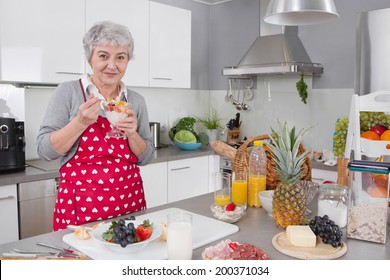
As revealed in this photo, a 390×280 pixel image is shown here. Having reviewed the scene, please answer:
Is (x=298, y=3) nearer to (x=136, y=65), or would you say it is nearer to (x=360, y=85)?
(x=360, y=85)

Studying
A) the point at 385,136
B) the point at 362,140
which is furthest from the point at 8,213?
the point at 385,136

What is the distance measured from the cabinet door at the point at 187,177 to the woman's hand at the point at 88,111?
1889mm

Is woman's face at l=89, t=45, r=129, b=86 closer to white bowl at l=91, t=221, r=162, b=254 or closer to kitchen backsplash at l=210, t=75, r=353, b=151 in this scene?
white bowl at l=91, t=221, r=162, b=254

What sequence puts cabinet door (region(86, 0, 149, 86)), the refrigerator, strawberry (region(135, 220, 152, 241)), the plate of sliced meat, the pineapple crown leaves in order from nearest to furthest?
the plate of sliced meat < strawberry (region(135, 220, 152, 241)) < the pineapple crown leaves < the refrigerator < cabinet door (region(86, 0, 149, 86))

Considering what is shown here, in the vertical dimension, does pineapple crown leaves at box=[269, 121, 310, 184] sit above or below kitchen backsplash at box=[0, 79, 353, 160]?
below

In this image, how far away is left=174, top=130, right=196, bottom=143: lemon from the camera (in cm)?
381

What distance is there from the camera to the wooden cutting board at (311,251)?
3.78 ft

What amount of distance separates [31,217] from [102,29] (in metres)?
1.43

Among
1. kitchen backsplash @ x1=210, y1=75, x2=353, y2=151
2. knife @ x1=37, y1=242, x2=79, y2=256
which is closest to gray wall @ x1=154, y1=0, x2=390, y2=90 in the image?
kitchen backsplash @ x1=210, y1=75, x2=353, y2=151

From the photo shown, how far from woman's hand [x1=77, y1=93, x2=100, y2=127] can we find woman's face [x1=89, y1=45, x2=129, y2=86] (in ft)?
0.70

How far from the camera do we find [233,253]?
1087 mm

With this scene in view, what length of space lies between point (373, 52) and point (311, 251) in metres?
2.21

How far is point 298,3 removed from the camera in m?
1.73

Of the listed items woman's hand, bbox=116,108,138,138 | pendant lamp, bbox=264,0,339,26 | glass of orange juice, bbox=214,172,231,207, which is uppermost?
pendant lamp, bbox=264,0,339,26
